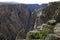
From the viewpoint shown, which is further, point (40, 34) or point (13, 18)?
point (13, 18)

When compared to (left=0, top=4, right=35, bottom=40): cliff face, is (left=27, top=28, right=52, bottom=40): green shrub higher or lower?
lower

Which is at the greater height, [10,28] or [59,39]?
[10,28]

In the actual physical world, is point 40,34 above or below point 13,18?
below

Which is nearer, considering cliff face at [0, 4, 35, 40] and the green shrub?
the green shrub

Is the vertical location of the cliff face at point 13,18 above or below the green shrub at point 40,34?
above

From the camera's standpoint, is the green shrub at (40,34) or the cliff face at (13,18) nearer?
the green shrub at (40,34)

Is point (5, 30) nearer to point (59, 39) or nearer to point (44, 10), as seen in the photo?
point (44, 10)

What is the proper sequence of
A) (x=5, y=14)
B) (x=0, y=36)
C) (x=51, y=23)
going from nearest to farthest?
(x=51, y=23), (x=0, y=36), (x=5, y=14)

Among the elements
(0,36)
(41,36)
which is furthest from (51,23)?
(0,36)

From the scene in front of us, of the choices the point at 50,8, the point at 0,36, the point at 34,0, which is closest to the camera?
the point at 34,0

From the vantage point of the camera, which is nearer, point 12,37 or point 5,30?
point 12,37

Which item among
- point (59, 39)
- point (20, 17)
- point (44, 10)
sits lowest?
point (59, 39)
